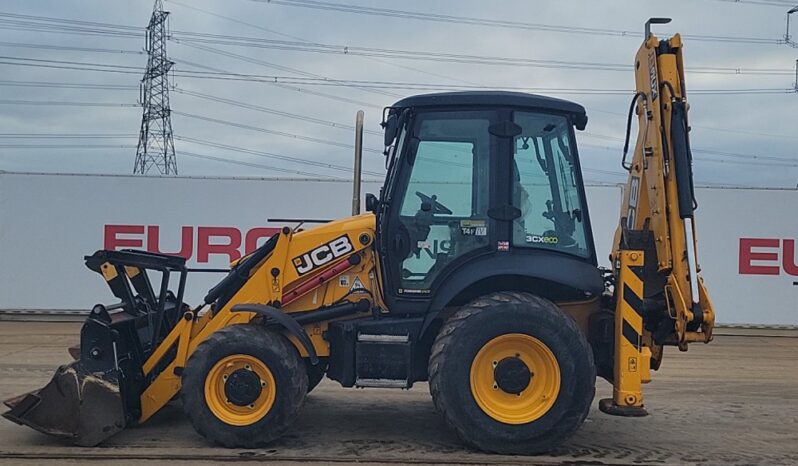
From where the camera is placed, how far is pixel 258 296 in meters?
6.58

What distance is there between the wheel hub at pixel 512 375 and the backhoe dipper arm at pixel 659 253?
2.08ft

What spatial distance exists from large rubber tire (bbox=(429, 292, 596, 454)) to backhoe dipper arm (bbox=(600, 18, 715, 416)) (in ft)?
1.09

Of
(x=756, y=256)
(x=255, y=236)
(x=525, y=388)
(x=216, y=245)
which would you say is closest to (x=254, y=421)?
(x=525, y=388)

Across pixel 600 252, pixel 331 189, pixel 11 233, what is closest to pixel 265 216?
pixel 331 189

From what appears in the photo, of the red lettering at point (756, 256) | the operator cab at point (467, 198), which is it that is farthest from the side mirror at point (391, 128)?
the red lettering at point (756, 256)

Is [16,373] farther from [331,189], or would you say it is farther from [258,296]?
[331,189]

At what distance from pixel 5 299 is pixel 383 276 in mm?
11776

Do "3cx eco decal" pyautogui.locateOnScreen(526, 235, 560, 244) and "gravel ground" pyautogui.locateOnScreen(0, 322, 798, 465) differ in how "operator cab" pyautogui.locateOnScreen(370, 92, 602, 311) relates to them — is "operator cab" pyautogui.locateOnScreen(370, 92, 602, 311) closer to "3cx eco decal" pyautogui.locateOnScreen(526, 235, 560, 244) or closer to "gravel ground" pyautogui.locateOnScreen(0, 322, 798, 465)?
"3cx eco decal" pyautogui.locateOnScreen(526, 235, 560, 244)

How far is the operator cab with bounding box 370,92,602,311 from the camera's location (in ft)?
20.9

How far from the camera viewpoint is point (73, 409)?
20.0 feet

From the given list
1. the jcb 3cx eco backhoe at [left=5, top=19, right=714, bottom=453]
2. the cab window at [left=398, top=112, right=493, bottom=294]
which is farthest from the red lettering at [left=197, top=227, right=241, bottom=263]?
the cab window at [left=398, top=112, right=493, bottom=294]

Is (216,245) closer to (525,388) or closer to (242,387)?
(242,387)

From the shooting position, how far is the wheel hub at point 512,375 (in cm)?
609

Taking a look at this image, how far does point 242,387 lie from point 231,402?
152 millimetres
